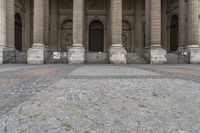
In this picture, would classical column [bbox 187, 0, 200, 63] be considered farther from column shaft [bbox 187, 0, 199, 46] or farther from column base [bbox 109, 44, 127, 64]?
column base [bbox 109, 44, 127, 64]

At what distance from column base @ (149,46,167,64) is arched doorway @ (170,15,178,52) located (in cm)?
775

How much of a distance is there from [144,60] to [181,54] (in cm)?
409

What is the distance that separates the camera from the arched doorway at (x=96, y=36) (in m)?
29.1

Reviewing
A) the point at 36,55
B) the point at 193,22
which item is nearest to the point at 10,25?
the point at 36,55

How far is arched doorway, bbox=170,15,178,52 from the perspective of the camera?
26.6m

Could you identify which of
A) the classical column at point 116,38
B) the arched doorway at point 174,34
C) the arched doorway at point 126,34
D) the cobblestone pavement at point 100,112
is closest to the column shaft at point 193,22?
the arched doorway at point 174,34

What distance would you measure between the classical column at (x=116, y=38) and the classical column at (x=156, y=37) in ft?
9.52

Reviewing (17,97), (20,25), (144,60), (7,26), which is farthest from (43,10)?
(17,97)

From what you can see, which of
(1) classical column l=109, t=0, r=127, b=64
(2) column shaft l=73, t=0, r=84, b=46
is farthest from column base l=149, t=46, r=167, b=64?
(2) column shaft l=73, t=0, r=84, b=46

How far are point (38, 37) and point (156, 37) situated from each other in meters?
11.9

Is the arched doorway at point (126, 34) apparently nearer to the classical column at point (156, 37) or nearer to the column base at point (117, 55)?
the classical column at point (156, 37)

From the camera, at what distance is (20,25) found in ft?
87.8

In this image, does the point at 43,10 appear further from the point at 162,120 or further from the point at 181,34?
the point at 162,120

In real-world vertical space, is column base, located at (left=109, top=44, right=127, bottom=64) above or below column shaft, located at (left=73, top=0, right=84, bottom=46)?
below
